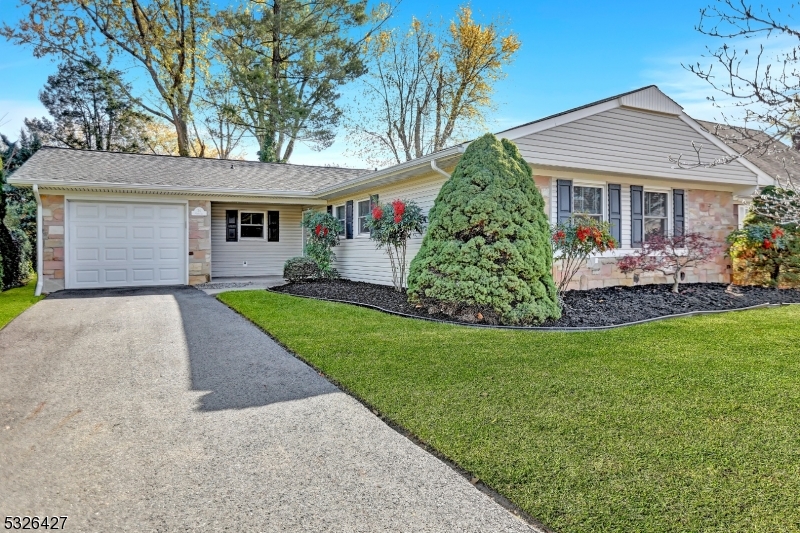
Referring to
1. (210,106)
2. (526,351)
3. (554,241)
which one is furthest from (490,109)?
(526,351)

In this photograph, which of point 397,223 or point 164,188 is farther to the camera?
point 164,188

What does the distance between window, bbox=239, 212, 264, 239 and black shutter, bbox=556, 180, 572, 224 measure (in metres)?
9.39

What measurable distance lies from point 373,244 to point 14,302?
7.09 meters

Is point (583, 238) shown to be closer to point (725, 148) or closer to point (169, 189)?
point (725, 148)

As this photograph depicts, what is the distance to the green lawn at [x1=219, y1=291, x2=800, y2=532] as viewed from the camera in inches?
89.3

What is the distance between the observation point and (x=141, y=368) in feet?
15.5

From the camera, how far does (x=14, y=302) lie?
9.20 meters

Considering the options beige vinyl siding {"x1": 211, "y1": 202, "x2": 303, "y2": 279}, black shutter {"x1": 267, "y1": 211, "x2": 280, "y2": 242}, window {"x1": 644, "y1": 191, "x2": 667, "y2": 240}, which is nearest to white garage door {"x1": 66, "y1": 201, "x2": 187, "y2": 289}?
beige vinyl siding {"x1": 211, "y1": 202, "x2": 303, "y2": 279}

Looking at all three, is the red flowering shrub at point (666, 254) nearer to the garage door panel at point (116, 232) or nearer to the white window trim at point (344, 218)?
the white window trim at point (344, 218)

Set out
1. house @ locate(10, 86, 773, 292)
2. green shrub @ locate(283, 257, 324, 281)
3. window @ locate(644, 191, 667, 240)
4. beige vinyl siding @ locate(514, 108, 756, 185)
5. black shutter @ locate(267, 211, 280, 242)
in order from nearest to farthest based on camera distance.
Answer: beige vinyl siding @ locate(514, 108, 756, 185), house @ locate(10, 86, 773, 292), window @ locate(644, 191, 667, 240), green shrub @ locate(283, 257, 324, 281), black shutter @ locate(267, 211, 280, 242)

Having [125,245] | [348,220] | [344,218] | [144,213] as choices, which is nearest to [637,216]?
[348,220]

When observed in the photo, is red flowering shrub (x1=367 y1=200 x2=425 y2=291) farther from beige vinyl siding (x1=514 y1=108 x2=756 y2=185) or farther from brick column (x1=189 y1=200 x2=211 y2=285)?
brick column (x1=189 y1=200 x2=211 y2=285)

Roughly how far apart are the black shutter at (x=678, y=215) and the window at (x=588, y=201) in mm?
2029

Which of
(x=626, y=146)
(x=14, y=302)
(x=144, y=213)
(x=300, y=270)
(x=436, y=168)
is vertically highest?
(x=626, y=146)
